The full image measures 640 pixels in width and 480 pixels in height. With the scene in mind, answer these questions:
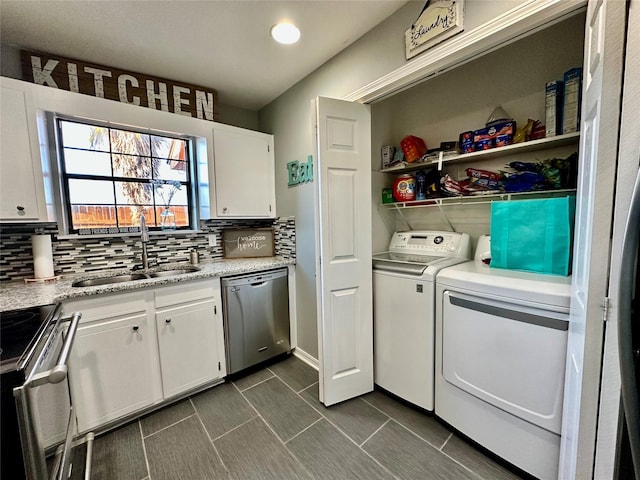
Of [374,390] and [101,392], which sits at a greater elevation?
[101,392]

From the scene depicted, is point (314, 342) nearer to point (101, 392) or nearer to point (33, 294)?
point (101, 392)

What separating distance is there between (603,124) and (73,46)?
2829 mm

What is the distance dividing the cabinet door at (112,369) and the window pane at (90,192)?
3.41 ft

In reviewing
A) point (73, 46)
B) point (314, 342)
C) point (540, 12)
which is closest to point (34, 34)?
point (73, 46)

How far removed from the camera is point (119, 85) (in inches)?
81.2

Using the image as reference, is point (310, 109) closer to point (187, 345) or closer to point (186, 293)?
point (186, 293)

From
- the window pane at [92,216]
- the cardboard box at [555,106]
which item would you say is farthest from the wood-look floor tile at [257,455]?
the cardboard box at [555,106]

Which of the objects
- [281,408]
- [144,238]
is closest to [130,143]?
[144,238]

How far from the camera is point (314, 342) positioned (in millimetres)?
2422

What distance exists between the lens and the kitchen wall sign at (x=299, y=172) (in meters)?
2.30

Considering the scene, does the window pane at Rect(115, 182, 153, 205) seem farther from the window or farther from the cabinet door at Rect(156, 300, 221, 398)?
the cabinet door at Rect(156, 300, 221, 398)

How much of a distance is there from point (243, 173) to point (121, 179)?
3.22 ft

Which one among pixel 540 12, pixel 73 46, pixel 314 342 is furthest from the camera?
pixel 314 342

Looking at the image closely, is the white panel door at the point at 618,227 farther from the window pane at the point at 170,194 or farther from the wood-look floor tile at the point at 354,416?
the window pane at the point at 170,194
